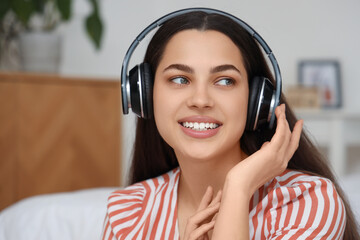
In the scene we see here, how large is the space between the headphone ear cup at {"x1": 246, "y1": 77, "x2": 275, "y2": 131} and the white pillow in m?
0.63

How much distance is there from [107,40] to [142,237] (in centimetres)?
235

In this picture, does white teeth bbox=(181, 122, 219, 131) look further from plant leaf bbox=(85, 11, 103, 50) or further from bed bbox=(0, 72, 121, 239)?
plant leaf bbox=(85, 11, 103, 50)

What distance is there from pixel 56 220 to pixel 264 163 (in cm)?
77

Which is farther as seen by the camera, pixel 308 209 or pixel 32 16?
pixel 32 16

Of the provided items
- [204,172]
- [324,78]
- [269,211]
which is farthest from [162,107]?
[324,78]

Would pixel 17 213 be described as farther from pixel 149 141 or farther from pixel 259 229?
pixel 259 229

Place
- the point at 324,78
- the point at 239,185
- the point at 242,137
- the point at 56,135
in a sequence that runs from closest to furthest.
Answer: the point at 239,185 < the point at 242,137 < the point at 56,135 < the point at 324,78

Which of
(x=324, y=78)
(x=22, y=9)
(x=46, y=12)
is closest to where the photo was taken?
(x=22, y=9)

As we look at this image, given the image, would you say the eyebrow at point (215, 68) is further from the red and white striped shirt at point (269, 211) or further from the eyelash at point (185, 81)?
the red and white striped shirt at point (269, 211)

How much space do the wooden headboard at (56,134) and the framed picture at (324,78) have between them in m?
1.16

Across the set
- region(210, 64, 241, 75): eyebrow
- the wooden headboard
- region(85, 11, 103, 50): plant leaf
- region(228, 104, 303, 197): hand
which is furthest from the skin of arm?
region(85, 11, 103, 50): plant leaf

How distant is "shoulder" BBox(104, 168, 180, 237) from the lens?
103 cm

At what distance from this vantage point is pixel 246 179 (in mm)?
815

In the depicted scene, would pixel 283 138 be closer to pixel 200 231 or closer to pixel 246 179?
pixel 246 179
